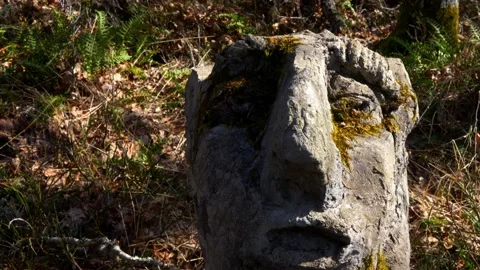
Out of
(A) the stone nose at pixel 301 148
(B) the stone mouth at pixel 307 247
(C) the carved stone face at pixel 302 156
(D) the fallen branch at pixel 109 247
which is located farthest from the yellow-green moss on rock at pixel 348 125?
(D) the fallen branch at pixel 109 247

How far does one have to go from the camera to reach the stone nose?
260 cm

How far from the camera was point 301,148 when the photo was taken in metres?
2.57

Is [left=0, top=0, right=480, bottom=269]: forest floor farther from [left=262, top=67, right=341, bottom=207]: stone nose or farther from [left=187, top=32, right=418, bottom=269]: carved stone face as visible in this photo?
[left=262, top=67, right=341, bottom=207]: stone nose

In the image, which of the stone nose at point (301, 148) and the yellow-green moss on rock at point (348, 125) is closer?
the stone nose at point (301, 148)

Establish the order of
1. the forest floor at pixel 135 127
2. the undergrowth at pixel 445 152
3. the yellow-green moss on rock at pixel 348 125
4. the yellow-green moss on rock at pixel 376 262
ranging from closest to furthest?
the yellow-green moss on rock at pixel 376 262, the yellow-green moss on rock at pixel 348 125, the undergrowth at pixel 445 152, the forest floor at pixel 135 127

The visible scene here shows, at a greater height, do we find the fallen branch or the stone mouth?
the stone mouth

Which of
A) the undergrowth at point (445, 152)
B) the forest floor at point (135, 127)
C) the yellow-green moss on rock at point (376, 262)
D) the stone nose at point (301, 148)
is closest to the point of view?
the stone nose at point (301, 148)

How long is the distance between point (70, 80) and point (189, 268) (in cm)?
264

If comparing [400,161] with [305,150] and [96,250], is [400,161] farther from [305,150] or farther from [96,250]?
[96,250]

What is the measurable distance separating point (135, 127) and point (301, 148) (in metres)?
3.95

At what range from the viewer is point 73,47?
6723 mm

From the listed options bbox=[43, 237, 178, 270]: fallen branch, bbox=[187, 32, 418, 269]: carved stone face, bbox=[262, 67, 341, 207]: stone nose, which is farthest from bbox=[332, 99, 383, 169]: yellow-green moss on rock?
bbox=[43, 237, 178, 270]: fallen branch

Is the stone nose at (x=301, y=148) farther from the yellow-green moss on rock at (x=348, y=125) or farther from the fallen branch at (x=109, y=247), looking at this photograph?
the fallen branch at (x=109, y=247)

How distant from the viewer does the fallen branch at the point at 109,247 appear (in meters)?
4.43
